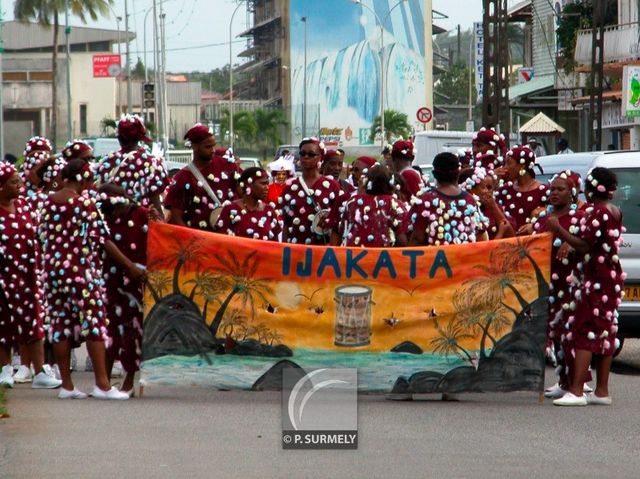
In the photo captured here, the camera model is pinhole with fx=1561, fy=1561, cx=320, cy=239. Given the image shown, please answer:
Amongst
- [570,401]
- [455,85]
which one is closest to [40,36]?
[455,85]

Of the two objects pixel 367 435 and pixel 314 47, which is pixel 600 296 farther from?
pixel 314 47

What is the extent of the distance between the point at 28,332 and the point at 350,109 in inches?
4851

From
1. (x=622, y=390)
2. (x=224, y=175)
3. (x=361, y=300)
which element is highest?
(x=224, y=175)

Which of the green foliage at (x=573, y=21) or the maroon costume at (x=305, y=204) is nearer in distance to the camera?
the maroon costume at (x=305, y=204)

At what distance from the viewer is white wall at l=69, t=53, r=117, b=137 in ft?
338

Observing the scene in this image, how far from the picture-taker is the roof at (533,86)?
6201 cm

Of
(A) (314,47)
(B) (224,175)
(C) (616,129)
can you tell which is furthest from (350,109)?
(B) (224,175)

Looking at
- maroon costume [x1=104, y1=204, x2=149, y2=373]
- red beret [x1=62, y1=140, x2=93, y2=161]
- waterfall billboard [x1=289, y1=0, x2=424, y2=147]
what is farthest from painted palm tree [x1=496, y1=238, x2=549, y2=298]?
waterfall billboard [x1=289, y1=0, x2=424, y2=147]

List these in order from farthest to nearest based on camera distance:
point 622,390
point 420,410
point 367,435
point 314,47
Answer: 1. point 314,47
2. point 622,390
3. point 420,410
4. point 367,435

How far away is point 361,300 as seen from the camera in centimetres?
1155

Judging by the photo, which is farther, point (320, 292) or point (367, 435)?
point (320, 292)

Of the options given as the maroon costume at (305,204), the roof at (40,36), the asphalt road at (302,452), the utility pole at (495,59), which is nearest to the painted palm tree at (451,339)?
the asphalt road at (302,452)

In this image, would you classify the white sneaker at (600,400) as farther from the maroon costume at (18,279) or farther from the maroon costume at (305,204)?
the maroon costume at (18,279)

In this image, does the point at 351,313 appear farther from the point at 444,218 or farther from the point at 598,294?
the point at 598,294
